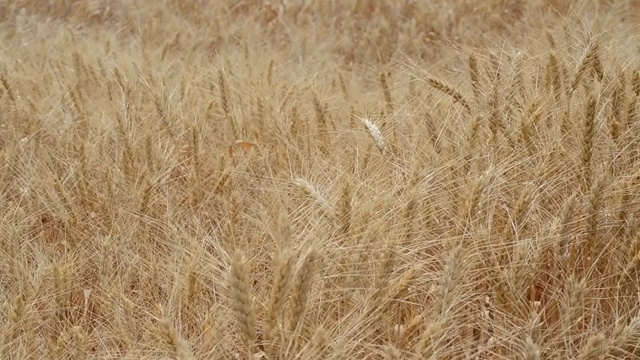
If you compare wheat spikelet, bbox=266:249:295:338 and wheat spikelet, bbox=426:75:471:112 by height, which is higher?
wheat spikelet, bbox=266:249:295:338

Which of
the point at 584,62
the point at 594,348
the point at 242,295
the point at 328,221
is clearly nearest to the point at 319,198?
the point at 328,221

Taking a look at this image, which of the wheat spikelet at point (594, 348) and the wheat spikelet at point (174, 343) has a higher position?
the wheat spikelet at point (174, 343)

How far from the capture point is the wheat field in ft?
4.13

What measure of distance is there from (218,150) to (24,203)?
1.95 feet

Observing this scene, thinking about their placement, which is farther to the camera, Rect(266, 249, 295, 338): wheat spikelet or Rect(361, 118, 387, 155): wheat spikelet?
Rect(361, 118, 387, 155): wheat spikelet

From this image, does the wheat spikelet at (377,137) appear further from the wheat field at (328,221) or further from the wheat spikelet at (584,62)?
the wheat spikelet at (584,62)

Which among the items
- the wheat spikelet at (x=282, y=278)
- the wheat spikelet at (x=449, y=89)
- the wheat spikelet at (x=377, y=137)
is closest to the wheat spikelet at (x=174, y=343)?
the wheat spikelet at (x=282, y=278)

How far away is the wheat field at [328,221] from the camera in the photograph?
4.13 ft

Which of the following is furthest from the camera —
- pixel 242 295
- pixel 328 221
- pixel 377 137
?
pixel 377 137

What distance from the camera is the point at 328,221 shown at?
1.49 metres

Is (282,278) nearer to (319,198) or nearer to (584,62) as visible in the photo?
(319,198)

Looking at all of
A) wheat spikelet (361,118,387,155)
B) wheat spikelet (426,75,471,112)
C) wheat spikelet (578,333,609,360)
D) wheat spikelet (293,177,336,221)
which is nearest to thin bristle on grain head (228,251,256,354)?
wheat spikelet (293,177,336,221)

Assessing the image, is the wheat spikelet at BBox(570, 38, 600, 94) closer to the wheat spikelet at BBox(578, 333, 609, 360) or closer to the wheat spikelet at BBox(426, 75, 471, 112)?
the wheat spikelet at BBox(426, 75, 471, 112)

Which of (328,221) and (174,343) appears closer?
→ (174,343)
